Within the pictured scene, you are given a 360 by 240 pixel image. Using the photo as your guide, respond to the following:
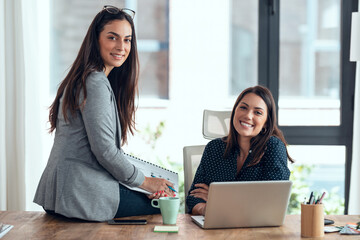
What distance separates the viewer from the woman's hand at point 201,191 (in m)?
1.88

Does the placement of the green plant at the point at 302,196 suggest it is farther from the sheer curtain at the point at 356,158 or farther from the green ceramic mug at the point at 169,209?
the green ceramic mug at the point at 169,209

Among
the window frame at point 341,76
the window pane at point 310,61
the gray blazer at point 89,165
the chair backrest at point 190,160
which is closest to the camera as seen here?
the gray blazer at point 89,165

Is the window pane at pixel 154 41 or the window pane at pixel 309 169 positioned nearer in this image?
the window pane at pixel 309 169

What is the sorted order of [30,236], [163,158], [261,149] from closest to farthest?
1. [30,236]
2. [261,149]
3. [163,158]

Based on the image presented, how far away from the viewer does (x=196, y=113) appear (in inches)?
131

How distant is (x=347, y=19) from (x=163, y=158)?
64.8 inches

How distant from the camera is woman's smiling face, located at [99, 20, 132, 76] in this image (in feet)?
6.36

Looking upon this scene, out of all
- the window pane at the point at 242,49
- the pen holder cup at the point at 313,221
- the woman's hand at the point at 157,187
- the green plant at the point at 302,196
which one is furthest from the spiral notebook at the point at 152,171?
the window pane at the point at 242,49

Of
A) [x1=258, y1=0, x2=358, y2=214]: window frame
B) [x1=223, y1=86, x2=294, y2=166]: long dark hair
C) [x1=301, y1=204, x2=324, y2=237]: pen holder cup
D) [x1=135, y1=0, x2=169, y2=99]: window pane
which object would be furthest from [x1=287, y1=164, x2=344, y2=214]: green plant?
[x1=301, y1=204, x2=324, y2=237]: pen holder cup

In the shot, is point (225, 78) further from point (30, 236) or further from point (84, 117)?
point (30, 236)

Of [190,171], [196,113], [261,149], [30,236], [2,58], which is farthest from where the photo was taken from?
[196,113]

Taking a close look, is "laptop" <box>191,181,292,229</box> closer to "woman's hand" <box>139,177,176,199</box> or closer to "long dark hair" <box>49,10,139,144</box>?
"woman's hand" <box>139,177,176,199</box>

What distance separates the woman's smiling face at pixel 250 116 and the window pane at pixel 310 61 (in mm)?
1983

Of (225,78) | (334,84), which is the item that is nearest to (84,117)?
(225,78)
